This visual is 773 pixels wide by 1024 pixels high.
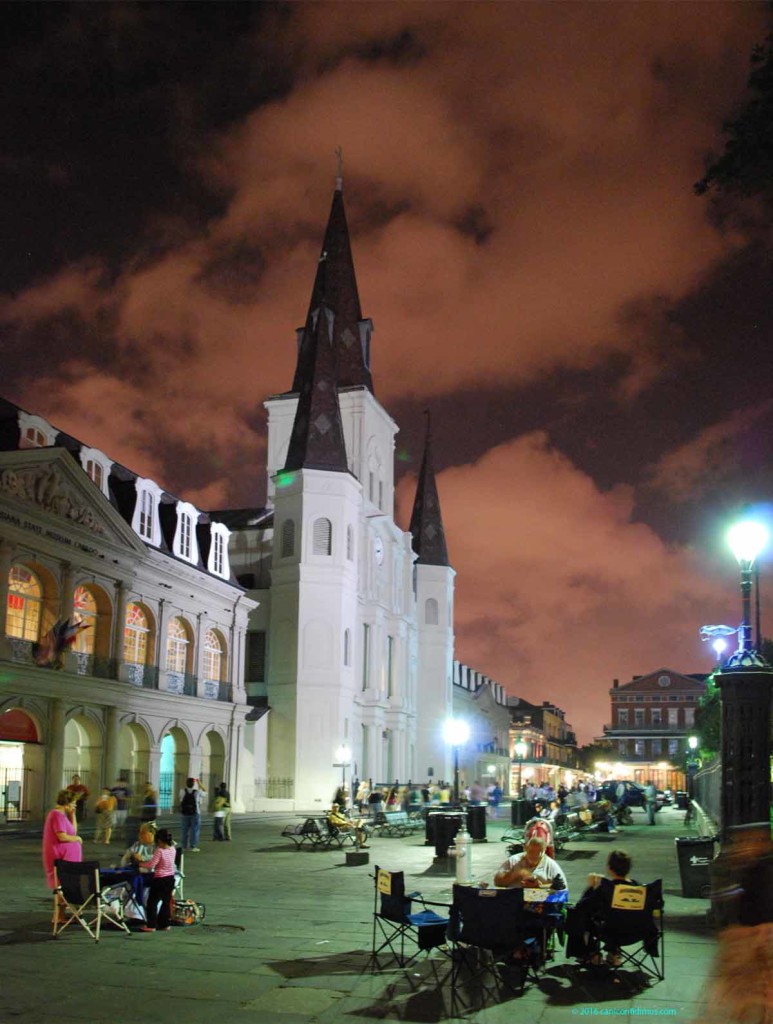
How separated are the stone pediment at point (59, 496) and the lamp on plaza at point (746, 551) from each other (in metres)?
23.8

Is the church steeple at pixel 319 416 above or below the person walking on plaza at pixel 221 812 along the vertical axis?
above

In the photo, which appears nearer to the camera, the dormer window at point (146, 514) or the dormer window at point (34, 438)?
the dormer window at point (34, 438)

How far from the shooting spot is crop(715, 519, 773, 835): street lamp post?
12.3 metres

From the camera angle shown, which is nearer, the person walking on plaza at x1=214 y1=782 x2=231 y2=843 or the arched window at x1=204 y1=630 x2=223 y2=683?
the person walking on plaza at x1=214 y1=782 x2=231 y2=843

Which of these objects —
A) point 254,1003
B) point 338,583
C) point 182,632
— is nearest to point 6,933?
point 254,1003

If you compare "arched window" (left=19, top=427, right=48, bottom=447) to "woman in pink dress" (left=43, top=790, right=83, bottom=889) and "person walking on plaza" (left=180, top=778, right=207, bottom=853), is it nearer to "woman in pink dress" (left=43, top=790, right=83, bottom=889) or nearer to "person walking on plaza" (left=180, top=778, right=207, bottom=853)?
"person walking on plaza" (left=180, top=778, right=207, bottom=853)

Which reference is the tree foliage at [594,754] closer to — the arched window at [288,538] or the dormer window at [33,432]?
the arched window at [288,538]

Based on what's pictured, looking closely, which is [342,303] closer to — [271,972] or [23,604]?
[23,604]

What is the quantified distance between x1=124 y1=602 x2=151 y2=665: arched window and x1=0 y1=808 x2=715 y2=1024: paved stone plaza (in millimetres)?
22176

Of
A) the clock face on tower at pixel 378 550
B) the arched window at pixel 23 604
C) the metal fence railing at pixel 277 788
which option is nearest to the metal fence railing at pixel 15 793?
the arched window at pixel 23 604

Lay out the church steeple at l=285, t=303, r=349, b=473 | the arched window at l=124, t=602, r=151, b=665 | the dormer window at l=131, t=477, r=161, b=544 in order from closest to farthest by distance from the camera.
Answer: the arched window at l=124, t=602, r=151, b=665 < the dormer window at l=131, t=477, r=161, b=544 < the church steeple at l=285, t=303, r=349, b=473

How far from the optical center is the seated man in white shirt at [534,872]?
1157 cm

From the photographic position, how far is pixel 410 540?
6962 centimetres

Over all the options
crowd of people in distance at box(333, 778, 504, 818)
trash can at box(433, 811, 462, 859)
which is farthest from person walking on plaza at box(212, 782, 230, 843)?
trash can at box(433, 811, 462, 859)
